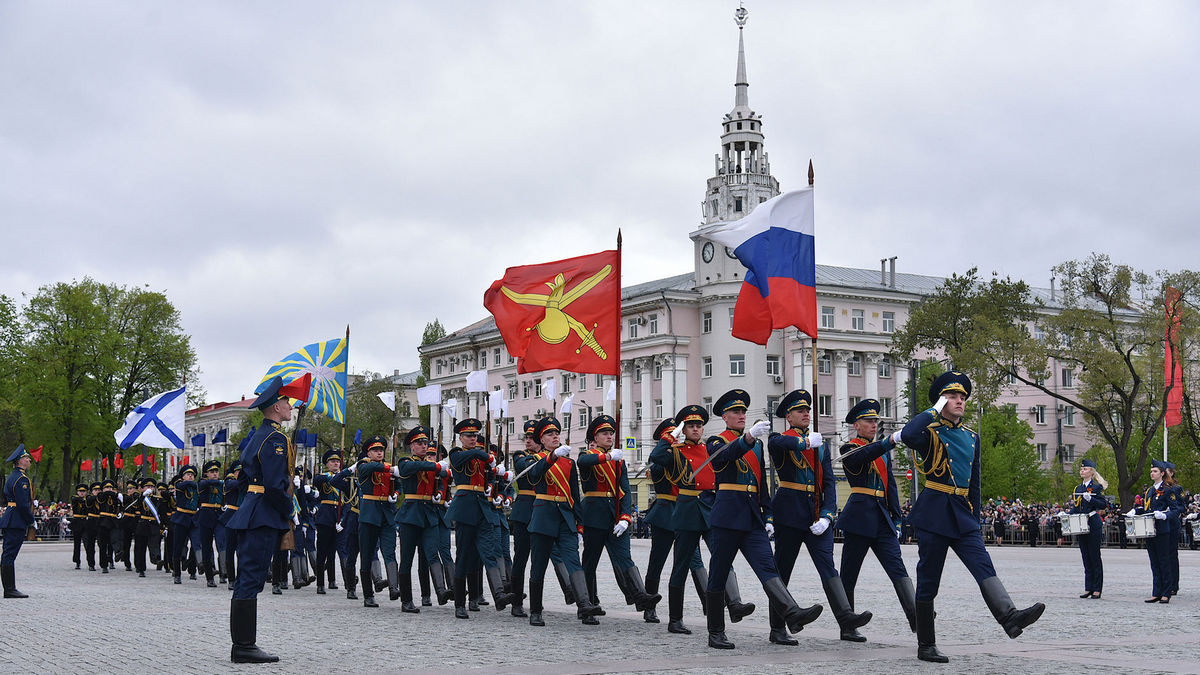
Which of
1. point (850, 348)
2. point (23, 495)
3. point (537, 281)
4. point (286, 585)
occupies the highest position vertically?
point (850, 348)

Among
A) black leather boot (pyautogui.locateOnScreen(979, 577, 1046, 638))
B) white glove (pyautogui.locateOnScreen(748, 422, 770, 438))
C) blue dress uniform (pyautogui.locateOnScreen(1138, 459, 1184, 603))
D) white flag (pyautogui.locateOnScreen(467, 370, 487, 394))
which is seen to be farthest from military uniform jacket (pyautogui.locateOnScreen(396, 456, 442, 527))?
blue dress uniform (pyautogui.locateOnScreen(1138, 459, 1184, 603))

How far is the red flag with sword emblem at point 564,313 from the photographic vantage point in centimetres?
1573

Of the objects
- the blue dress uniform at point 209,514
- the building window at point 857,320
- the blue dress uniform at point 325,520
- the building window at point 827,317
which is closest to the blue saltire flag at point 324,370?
the blue dress uniform at point 209,514

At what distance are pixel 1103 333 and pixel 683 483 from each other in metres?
41.8

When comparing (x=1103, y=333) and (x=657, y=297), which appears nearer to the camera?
(x=1103, y=333)

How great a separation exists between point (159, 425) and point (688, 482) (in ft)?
68.7

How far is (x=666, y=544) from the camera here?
43.6 ft

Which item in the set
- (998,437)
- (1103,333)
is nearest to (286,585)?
(1103,333)

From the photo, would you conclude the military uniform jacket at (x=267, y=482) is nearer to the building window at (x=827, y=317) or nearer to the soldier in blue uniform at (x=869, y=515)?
the soldier in blue uniform at (x=869, y=515)

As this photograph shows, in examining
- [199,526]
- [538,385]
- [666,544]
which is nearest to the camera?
[666,544]

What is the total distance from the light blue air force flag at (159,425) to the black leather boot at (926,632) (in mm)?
22375

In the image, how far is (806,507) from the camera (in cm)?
1160

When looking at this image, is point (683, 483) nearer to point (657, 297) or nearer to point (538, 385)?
point (657, 297)

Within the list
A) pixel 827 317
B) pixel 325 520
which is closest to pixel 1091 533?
pixel 325 520
